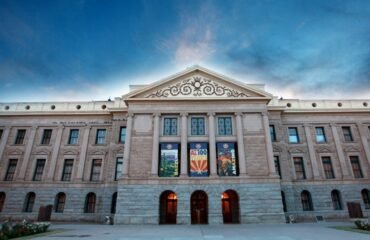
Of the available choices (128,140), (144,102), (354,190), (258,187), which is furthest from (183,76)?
(354,190)

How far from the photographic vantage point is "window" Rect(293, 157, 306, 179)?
1174 inches

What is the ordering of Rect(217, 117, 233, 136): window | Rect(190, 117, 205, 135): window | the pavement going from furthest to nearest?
Rect(190, 117, 205, 135): window < Rect(217, 117, 233, 136): window < the pavement

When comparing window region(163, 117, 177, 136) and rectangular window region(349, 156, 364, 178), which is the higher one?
window region(163, 117, 177, 136)

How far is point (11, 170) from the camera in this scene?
30891 millimetres

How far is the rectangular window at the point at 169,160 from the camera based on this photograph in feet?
83.7

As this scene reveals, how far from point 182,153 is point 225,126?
6.09m

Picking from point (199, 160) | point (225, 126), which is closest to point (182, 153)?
point (199, 160)

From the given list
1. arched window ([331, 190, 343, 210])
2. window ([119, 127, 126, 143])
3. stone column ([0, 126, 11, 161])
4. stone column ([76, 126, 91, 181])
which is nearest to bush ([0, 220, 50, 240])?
stone column ([76, 126, 91, 181])

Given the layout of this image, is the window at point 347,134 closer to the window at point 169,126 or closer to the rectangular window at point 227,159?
the rectangular window at point 227,159

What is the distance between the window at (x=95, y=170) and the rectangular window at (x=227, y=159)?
15.7m

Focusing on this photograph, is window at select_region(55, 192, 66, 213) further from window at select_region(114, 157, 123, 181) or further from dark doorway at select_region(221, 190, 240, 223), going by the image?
dark doorway at select_region(221, 190, 240, 223)

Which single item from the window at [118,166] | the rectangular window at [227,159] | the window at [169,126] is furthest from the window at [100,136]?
the rectangular window at [227,159]

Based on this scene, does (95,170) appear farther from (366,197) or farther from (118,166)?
(366,197)

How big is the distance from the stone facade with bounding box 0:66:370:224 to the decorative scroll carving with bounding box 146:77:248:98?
0.40 ft
